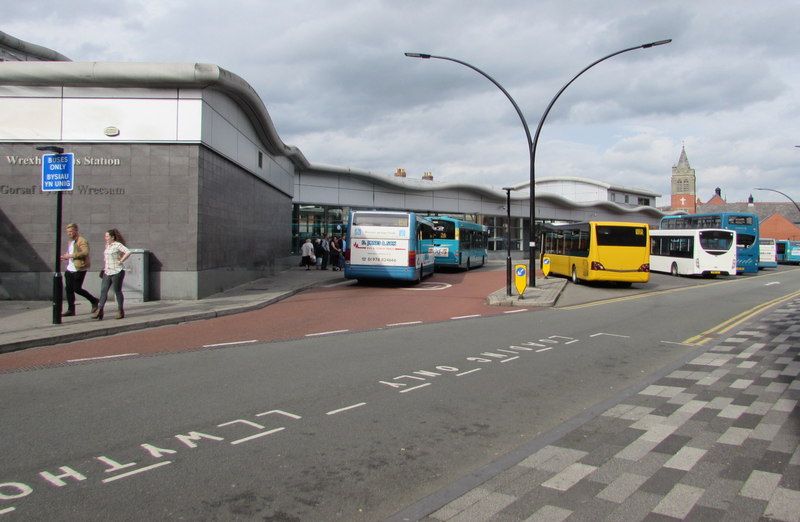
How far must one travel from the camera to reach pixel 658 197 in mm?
76625

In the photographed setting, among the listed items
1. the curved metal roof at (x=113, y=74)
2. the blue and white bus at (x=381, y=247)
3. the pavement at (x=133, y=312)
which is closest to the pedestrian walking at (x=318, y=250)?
the blue and white bus at (x=381, y=247)

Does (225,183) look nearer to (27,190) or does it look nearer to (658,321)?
(27,190)

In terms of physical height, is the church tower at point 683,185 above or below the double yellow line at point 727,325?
above

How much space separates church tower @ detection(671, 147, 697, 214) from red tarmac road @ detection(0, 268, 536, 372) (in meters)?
120

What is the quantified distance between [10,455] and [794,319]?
574 inches

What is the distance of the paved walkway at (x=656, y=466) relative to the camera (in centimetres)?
362

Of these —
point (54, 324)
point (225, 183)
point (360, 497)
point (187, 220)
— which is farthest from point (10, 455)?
point (225, 183)

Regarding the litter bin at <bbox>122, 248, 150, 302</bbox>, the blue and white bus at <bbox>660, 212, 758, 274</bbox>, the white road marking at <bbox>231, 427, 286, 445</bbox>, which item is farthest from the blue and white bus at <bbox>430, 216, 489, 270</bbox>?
the white road marking at <bbox>231, 427, 286, 445</bbox>

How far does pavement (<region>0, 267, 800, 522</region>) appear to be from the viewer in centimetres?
363

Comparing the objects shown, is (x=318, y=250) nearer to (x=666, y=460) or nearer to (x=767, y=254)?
(x=666, y=460)

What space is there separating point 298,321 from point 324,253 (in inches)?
661

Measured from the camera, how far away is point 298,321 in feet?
39.7

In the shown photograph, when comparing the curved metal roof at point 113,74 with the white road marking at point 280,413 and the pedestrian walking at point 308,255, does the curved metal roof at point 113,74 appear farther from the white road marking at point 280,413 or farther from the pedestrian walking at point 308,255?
the pedestrian walking at point 308,255

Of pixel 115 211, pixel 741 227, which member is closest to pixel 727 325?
pixel 115 211
